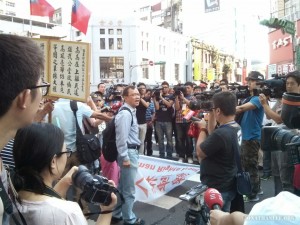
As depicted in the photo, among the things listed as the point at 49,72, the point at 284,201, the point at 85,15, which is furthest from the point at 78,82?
the point at 85,15

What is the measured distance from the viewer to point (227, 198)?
2975 mm

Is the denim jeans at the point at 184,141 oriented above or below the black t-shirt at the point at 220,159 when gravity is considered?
below

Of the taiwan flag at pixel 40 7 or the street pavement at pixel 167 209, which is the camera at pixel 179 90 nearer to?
the street pavement at pixel 167 209

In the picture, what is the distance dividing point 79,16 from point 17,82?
699 cm

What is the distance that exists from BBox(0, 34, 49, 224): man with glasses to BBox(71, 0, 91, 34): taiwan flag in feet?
21.3

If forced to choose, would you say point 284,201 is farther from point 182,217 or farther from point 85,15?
point 85,15

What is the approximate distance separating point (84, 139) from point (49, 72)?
872mm

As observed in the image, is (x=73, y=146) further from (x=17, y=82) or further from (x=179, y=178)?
(x=17, y=82)

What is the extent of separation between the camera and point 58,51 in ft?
11.3

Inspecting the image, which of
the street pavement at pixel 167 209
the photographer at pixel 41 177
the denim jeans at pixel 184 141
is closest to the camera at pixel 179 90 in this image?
the denim jeans at pixel 184 141

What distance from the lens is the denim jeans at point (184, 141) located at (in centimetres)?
735

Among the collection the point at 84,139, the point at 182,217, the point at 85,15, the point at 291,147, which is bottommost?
the point at 182,217

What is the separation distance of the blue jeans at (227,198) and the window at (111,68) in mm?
41691

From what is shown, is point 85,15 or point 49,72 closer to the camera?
point 49,72
